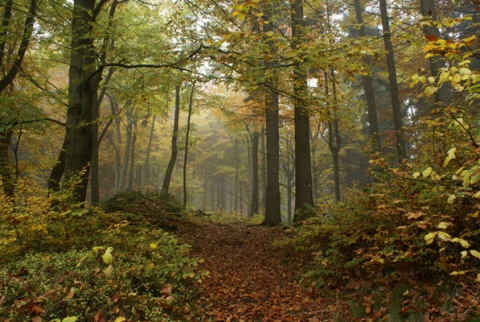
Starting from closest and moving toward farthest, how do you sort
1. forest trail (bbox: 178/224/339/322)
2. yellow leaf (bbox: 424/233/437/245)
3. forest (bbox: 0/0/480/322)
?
yellow leaf (bbox: 424/233/437/245) → forest (bbox: 0/0/480/322) → forest trail (bbox: 178/224/339/322)

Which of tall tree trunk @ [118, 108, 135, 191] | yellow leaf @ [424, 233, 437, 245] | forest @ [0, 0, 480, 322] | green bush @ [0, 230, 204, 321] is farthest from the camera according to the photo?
tall tree trunk @ [118, 108, 135, 191]

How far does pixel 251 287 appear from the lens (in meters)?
5.39

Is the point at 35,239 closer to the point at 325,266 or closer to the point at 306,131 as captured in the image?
the point at 325,266

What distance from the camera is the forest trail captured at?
420 cm

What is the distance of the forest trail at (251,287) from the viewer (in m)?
4.20

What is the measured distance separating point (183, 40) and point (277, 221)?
24.6 feet

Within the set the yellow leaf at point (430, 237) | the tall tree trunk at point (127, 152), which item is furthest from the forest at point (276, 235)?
the tall tree trunk at point (127, 152)

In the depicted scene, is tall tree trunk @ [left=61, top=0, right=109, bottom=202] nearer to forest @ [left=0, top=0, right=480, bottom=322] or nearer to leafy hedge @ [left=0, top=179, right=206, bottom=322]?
forest @ [left=0, top=0, right=480, bottom=322]

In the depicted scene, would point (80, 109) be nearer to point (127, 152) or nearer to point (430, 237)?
point (430, 237)

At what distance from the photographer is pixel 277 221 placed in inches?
449

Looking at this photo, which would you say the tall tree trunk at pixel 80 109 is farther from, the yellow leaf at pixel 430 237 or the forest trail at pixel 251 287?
the yellow leaf at pixel 430 237

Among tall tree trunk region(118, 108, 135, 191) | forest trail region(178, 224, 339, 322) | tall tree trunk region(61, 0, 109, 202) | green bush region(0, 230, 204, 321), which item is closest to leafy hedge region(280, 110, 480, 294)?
forest trail region(178, 224, 339, 322)

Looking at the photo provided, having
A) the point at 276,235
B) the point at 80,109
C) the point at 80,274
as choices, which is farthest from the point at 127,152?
the point at 80,274

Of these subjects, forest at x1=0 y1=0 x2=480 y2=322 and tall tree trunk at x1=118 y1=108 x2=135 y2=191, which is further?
tall tree trunk at x1=118 y1=108 x2=135 y2=191
